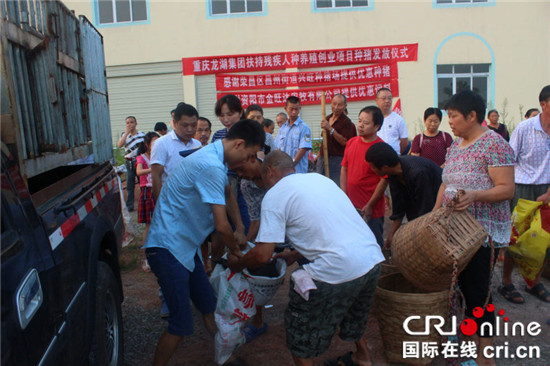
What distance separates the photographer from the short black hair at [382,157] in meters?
3.39

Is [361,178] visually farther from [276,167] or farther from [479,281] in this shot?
[276,167]

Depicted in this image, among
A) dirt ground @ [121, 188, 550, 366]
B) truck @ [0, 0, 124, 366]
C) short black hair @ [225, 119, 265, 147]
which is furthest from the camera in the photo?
dirt ground @ [121, 188, 550, 366]

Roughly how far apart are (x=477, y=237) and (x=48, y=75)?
269 centimetres

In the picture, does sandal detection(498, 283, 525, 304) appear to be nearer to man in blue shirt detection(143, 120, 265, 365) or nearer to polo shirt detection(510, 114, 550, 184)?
polo shirt detection(510, 114, 550, 184)

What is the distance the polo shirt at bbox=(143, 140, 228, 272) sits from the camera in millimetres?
2553

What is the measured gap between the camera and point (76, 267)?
208 centimetres

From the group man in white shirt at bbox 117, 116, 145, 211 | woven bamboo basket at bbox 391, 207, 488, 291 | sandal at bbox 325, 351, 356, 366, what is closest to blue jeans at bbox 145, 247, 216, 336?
sandal at bbox 325, 351, 356, 366

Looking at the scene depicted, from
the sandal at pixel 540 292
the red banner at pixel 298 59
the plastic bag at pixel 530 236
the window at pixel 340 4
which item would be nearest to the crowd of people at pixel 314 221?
the plastic bag at pixel 530 236

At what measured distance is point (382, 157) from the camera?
339 cm

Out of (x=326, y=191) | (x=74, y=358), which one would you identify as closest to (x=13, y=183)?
(x=74, y=358)

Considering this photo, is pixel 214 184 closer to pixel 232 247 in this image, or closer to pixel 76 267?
pixel 232 247

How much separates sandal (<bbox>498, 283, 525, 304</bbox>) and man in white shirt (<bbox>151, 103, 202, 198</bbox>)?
320cm

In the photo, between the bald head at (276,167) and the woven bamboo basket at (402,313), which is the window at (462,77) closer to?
the woven bamboo basket at (402,313)

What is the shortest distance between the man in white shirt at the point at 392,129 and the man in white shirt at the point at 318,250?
3.35 meters
